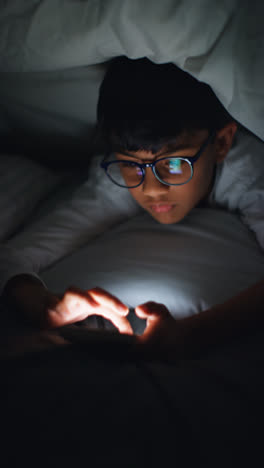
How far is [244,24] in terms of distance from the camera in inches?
18.6

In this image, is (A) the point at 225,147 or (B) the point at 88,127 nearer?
(A) the point at 225,147

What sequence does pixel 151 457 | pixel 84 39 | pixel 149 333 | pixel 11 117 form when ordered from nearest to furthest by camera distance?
pixel 151 457
pixel 149 333
pixel 84 39
pixel 11 117

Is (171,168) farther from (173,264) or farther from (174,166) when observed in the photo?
(173,264)

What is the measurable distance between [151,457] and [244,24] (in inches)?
24.3

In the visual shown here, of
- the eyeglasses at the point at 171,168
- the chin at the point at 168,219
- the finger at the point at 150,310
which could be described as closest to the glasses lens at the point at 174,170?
the eyeglasses at the point at 171,168

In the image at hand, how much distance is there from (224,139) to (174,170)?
0.21 m

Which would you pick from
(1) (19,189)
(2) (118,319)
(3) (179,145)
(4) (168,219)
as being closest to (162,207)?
(4) (168,219)

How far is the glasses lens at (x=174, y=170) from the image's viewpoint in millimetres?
684

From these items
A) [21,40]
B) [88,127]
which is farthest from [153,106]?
[88,127]

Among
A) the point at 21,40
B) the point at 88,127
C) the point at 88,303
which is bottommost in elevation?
the point at 88,303

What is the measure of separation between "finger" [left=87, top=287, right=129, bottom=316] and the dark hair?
1.20ft

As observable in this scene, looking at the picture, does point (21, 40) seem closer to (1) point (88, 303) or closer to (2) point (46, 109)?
(2) point (46, 109)

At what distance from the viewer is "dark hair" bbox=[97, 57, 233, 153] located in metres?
0.65

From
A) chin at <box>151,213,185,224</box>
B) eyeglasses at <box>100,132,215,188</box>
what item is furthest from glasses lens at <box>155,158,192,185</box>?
chin at <box>151,213,185,224</box>
